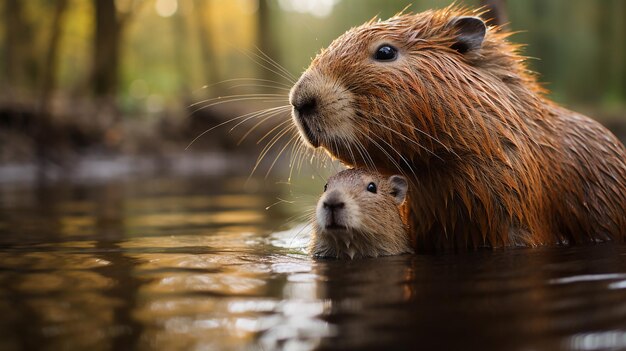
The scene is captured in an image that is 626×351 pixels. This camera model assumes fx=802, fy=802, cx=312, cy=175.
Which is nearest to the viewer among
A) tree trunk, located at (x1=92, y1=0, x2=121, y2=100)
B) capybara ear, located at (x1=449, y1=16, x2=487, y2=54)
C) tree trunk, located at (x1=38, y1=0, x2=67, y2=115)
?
capybara ear, located at (x1=449, y1=16, x2=487, y2=54)

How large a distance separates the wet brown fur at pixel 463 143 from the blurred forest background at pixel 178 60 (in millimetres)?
1958

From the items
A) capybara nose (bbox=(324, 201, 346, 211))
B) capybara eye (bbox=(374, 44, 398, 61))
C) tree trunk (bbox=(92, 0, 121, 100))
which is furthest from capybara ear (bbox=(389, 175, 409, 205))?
tree trunk (bbox=(92, 0, 121, 100))

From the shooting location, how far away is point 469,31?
4.72m

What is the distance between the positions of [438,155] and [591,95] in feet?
82.9

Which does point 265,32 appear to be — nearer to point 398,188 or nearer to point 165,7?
point 165,7

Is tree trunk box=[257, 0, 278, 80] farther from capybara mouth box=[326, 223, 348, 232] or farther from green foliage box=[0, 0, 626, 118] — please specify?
capybara mouth box=[326, 223, 348, 232]

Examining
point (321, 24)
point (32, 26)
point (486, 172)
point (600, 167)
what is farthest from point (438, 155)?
point (321, 24)

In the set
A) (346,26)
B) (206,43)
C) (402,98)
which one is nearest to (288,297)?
(402,98)

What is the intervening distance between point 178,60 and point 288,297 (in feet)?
A: 120

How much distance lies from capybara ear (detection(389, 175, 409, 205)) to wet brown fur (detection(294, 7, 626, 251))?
0.18 ft

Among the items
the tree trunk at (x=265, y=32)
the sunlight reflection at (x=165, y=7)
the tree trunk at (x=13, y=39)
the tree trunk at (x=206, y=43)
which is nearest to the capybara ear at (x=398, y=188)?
the tree trunk at (x=13, y=39)

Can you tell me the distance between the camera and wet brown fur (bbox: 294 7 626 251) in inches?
174

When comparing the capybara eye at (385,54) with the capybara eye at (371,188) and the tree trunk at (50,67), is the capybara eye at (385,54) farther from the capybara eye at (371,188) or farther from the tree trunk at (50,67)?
the tree trunk at (50,67)

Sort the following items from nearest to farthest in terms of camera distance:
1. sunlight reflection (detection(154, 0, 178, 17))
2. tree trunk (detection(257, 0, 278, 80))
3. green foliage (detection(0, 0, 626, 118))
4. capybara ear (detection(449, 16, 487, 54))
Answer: capybara ear (detection(449, 16, 487, 54)) → green foliage (detection(0, 0, 626, 118)) → tree trunk (detection(257, 0, 278, 80)) → sunlight reflection (detection(154, 0, 178, 17))
